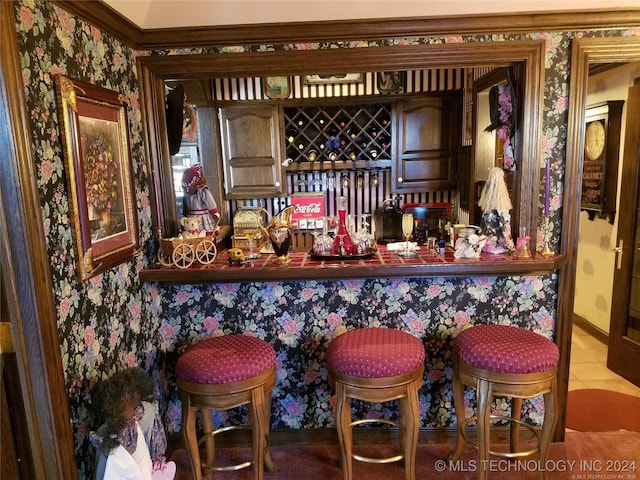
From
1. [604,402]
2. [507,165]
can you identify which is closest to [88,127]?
[507,165]

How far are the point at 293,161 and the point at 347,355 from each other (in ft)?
7.88

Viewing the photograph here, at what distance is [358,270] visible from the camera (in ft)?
7.09

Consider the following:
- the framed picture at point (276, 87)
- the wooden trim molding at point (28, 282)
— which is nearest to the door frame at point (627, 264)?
the framed picture at point (276, 87)

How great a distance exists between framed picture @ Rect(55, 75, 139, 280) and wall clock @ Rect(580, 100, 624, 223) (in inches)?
127

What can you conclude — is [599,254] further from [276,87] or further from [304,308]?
[276,87]

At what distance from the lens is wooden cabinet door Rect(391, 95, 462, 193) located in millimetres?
3766

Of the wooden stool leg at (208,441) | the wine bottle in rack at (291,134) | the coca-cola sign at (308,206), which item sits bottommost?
the wooden stool leg at (208,441)

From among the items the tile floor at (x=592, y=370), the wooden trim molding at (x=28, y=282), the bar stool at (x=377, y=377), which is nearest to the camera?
the wooden trim molding at (x=28, y=282)

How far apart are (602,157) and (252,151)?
9.32 feet

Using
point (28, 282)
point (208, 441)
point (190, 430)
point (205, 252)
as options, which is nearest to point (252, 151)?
point (205, 252)

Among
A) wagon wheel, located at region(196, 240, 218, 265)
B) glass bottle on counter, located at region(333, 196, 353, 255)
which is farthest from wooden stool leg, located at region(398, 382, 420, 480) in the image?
wagon wheel, located at region(196, 240, 218, 265)

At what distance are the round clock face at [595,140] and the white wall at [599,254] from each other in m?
0.19

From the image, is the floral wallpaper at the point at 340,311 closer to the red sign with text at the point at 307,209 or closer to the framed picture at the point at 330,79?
the red sign with text at the point at 307,209

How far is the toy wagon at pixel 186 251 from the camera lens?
223 cm
